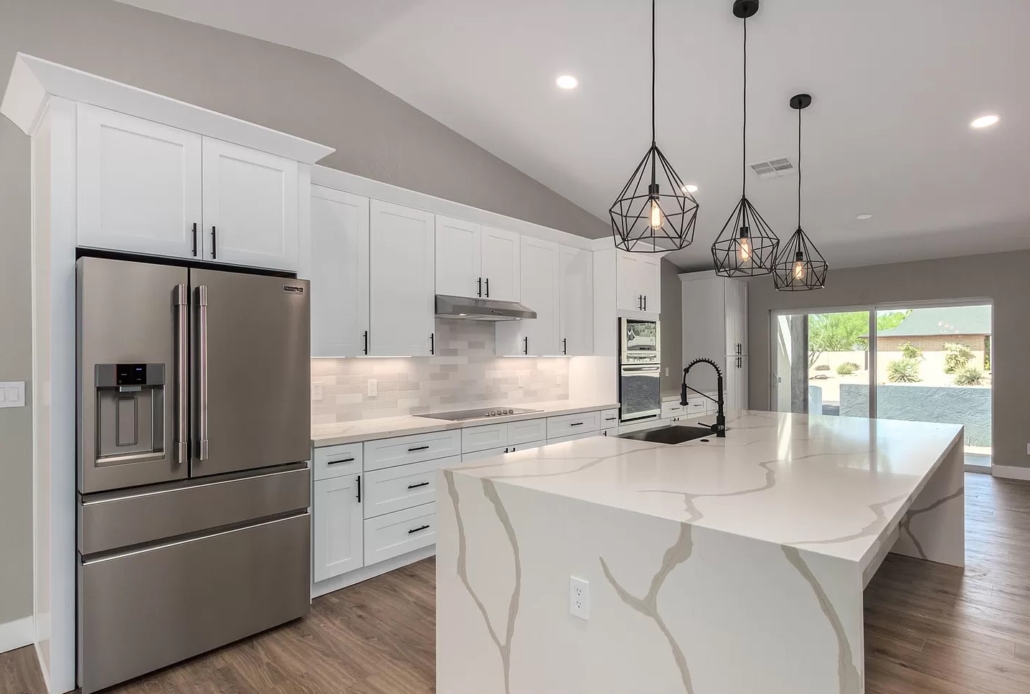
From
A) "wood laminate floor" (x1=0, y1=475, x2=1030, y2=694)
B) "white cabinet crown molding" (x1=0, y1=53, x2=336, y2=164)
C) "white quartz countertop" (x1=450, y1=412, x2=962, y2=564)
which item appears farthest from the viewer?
"wood laminate floor" (x1=0, y1=475, x2=1030, y2=694)

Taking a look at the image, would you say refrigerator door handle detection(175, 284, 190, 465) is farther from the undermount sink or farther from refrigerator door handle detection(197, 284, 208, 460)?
the undermount sink

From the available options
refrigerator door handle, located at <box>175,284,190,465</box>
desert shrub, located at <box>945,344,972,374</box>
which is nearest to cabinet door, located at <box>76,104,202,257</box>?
refrigerator door handle, located at <box>175,284,190,465</box>

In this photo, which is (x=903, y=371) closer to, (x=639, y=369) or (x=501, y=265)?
(x=639, y=369)

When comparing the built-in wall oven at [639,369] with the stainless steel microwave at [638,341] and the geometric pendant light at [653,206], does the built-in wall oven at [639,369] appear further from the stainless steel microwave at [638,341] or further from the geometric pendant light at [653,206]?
the geometric pendant light at [653,206]

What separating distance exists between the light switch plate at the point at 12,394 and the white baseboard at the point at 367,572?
1.65m

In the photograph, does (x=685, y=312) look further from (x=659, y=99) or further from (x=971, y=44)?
(x=971, y=44)

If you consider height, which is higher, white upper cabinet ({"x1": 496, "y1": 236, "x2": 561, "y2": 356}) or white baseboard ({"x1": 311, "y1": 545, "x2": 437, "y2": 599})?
white upper cabinet ({"x1": 496, "y1": 236, "x2": 561, "y2": 356})

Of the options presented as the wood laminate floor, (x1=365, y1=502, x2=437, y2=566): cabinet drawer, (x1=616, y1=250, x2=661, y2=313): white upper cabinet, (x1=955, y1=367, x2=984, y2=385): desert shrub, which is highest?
(x1=616, y1=250, x2=661, y2=313): white upper cabinet

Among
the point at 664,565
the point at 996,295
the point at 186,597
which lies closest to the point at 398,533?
the point at 186,597

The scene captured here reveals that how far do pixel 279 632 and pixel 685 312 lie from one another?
6073 millimetres

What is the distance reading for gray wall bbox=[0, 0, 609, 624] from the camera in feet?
8.43

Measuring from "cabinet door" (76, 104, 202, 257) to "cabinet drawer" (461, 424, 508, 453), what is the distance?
6.55ft

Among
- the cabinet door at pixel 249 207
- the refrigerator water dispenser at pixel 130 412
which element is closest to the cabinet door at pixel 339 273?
the cabinet door at pixel 249 207

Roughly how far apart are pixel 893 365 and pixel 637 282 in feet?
11.9
